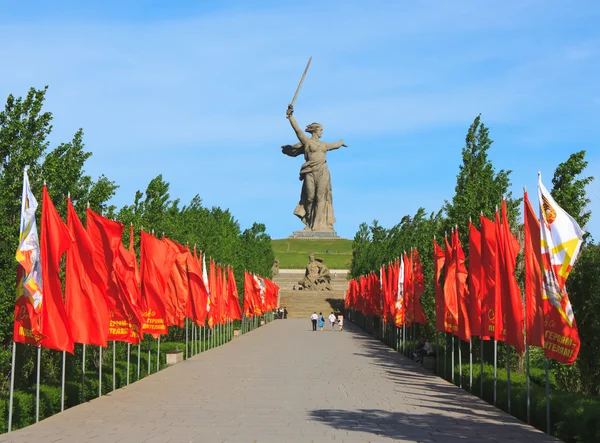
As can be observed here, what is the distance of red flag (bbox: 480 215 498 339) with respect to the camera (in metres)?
17.6

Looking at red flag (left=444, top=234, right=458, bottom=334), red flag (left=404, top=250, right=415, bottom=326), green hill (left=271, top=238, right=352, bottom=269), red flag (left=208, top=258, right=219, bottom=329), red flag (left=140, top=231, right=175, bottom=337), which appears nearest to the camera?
red flag (left=444, top=234, right=458, bottom=334)

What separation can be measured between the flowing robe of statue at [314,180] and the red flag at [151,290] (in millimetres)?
70961

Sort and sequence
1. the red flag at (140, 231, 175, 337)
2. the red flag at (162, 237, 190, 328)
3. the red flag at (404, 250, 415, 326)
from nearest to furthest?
the red flag at (140, 231, 175, 337) → the red flag at (162, 237, 190, 328) → the red flag at (404, 250, 415, 326)

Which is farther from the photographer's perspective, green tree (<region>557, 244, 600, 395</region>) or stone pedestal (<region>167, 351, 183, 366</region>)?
stone pedestal (<region>167, 351, 183, 366</region>)

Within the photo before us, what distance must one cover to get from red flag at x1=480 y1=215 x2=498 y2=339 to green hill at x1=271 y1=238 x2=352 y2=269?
74.6 m

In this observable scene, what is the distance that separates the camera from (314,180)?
94312 millimetres

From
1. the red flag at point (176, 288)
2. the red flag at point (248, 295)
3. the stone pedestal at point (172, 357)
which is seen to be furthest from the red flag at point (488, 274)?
the red flag at point (248, 295)

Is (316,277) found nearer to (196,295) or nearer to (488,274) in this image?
(196,295)

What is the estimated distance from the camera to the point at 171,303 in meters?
24.3

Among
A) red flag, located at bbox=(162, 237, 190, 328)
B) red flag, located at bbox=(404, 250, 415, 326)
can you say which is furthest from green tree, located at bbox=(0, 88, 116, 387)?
red flag, located at bbox=(404, 250, 415, 326)

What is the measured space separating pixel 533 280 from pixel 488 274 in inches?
153

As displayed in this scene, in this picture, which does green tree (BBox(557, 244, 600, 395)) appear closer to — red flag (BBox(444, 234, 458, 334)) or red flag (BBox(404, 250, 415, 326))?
red flag (BBox(444, 234, 458, 334))

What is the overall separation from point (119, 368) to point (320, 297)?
53.6m

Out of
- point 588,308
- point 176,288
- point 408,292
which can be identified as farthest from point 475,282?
point 408,292
